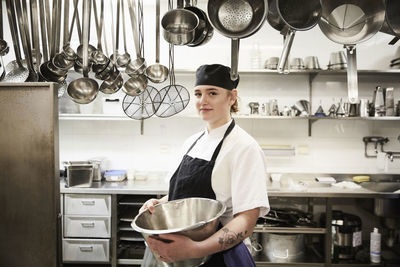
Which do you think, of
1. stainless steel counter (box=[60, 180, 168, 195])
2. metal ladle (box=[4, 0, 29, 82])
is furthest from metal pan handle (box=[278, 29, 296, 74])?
stainless steel counter (box=[60, 180, 168, 195])

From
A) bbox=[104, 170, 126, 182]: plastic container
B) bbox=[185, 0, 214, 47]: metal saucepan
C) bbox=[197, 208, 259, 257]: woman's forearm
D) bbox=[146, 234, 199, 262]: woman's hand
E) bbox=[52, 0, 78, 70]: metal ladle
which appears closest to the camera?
bbox=[146, 234, 199, 262]: woman's hand

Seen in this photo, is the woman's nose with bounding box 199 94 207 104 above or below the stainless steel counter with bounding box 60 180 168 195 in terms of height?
above

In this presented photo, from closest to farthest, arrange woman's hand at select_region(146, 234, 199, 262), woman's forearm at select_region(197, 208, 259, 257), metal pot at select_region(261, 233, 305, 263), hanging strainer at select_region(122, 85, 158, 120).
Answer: woman's hand at select_region(146, 234, 199, 262) → woman's forearm at select_region(197, 208, 259, 257) → hanging strainer at select_region(122, 85, 158, 120) → metal pot at select_region(261, 233, 305, 263)

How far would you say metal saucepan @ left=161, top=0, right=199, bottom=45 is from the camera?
1.42 metres

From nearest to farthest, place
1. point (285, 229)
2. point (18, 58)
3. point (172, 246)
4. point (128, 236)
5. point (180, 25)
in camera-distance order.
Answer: point (172, 246) → point (180, 25) → point (18, 58) → point (285, 229) → point (128, 236)

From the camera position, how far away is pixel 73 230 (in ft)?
9.29

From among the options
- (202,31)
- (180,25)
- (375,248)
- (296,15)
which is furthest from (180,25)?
→ (375,248)

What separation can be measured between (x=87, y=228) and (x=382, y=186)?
117 inches

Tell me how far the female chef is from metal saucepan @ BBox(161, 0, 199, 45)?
0.59 feet

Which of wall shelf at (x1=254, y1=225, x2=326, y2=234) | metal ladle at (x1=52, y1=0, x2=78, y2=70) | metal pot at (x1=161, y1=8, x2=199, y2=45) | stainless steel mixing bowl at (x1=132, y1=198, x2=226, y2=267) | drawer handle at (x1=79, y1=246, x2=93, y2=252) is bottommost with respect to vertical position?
drawer handle at (x1=79, y1=246, x2=93, y2=252)

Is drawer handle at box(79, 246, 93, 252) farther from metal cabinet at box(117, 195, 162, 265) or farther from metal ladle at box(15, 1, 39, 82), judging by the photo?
metal ladle at box(15, 1, 39, 82)

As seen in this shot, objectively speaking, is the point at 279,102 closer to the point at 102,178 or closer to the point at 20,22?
the point at 102,178

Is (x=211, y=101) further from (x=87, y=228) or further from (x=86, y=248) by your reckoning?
(x=86, y=248)

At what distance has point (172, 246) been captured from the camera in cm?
94
